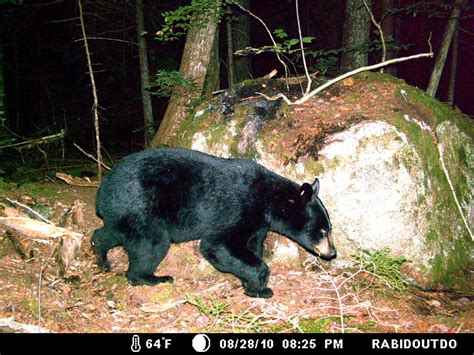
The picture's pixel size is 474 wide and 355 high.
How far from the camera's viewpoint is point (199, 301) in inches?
160

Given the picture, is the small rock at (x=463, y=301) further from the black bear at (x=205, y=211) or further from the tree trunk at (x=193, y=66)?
the tree trunk at (x=193, y=66)

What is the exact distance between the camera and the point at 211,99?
6848mm

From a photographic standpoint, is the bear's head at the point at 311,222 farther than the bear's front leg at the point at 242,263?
Yes

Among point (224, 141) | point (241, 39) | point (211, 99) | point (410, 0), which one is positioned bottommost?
point (224, 141)

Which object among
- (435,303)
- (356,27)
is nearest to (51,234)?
(435,303)

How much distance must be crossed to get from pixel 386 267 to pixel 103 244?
11.9ft

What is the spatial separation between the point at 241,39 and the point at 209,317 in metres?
11.4

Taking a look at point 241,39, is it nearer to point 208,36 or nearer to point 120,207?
point 208,36

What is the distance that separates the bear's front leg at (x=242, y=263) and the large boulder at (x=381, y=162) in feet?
3.23

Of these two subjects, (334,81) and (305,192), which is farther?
(334,81)

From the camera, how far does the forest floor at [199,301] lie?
4.06m
